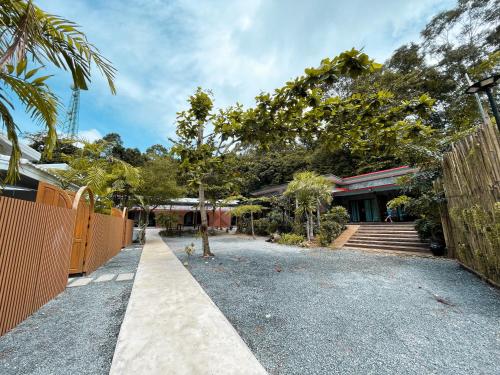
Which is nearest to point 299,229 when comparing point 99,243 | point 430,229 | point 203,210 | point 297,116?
point 430,229

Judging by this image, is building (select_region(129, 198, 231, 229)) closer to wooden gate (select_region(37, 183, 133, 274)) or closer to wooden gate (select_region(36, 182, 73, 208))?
wooden gate (select_region(37, 183, 133, 274))

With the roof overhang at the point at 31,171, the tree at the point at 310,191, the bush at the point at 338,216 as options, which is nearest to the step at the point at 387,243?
the bush at the point at 338,216

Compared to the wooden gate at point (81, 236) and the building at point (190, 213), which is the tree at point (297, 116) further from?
the building at point (190, 213)

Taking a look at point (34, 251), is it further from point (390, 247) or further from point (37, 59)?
point (390, 247)

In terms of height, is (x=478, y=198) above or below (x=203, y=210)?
below

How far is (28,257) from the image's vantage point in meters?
2.94

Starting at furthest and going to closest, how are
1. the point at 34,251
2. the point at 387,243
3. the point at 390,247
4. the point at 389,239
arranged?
the point at 389,239 < the point at 387,243 < the point at 390,247 < the point at 34,251

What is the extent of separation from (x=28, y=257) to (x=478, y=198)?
24.3ft

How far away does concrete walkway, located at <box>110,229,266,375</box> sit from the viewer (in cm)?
177

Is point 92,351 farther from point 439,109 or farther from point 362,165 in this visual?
point 439,109

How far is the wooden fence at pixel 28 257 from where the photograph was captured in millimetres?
2488

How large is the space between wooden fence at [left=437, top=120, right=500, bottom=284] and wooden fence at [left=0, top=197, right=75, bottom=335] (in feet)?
21.6

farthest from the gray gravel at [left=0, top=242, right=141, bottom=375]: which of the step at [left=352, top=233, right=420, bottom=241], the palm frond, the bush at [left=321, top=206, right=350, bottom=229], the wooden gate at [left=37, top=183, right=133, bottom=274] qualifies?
the bush at [left=321, top=206, right=350, bottom=229]

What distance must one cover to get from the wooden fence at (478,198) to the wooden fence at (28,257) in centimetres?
658
